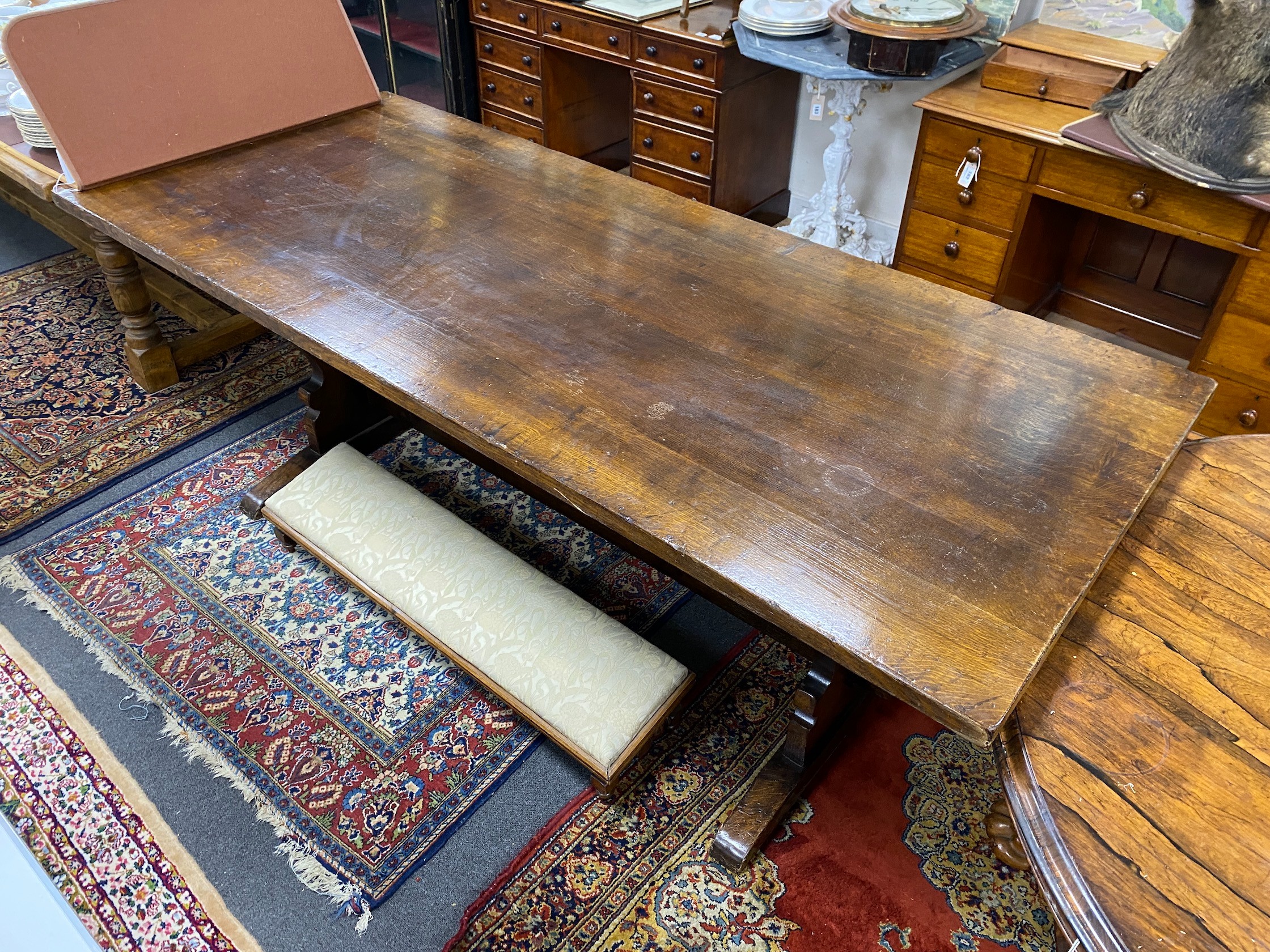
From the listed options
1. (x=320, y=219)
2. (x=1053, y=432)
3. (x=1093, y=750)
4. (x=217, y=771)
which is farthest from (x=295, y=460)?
(x=1093, y=750)

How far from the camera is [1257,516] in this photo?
1348 millimetres

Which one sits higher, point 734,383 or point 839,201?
point 734,383

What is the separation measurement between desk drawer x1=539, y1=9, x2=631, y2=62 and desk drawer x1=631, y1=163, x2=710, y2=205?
1.29ft

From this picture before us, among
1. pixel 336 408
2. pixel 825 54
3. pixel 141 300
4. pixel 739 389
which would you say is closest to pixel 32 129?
pixel 141 300

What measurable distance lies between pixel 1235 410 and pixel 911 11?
1.42 m

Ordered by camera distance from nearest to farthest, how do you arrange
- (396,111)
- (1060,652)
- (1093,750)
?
(1093,750) → (1060,652) → (396,111)

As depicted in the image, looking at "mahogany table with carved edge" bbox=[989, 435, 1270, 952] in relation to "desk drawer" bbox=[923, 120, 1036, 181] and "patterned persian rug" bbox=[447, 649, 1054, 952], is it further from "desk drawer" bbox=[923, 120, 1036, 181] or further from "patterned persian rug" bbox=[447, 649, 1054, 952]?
"desk drawer" bbox=[923, 120, 1036, 181]

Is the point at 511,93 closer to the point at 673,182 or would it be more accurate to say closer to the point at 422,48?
the point at 422,48

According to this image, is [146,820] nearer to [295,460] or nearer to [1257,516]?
[295,460]

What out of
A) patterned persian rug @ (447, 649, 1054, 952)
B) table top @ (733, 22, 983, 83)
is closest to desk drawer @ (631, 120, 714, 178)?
table top @ (733, 22, 983, 83)

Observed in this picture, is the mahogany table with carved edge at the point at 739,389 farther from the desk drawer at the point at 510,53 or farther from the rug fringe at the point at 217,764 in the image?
the desk drawer at the point at 510,53

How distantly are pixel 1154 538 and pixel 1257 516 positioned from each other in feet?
0.55

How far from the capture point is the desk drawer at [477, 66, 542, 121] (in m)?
3.70

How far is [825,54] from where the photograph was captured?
277 centimetres
